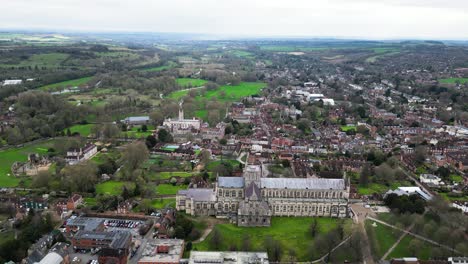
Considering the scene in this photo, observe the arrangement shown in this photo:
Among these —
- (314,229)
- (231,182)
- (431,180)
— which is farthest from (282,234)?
(431,180)

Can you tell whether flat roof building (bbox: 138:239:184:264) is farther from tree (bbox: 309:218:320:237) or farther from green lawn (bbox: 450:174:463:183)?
green lawn (bbox: 450:174:463:183)

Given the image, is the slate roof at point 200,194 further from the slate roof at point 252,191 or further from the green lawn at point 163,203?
the slate roof at point 252,191

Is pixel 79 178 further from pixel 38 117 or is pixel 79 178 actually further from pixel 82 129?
pixel 38 117

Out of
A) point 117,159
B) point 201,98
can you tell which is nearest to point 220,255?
point 117,159

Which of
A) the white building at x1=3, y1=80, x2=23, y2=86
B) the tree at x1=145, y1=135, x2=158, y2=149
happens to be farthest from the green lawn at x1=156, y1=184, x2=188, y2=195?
the white building at x1=3, y1=80, x2=23, y2=86

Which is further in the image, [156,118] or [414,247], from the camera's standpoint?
[156,118]

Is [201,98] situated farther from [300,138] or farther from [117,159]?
[117,159]
